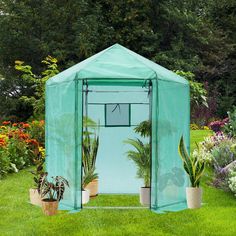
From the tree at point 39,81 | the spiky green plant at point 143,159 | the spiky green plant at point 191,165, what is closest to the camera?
the spiky green plant at point 191,165

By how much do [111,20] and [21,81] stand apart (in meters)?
4.14

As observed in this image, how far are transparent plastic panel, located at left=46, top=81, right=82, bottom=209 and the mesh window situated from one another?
128cm

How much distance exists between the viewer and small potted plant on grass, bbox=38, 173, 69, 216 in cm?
701

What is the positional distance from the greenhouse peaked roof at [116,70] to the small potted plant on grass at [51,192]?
1317mm

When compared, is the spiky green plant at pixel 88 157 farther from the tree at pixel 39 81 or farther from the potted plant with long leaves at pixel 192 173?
the tree at pixel 39 81

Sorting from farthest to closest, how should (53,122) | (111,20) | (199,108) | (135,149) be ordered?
1. (111,20)
2. (199,108)
3. (135,149)
4. (53,122)

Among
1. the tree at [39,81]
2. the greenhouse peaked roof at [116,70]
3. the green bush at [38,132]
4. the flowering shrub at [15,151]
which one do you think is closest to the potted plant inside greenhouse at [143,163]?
the greenhouse peaked roof at [116,70]

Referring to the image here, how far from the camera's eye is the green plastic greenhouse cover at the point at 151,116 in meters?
7.08

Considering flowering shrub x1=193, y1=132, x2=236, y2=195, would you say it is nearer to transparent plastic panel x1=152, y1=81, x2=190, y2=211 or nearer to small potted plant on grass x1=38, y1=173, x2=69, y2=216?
transparent plastic panel x1=152, y1=81, x2=190, y2=211

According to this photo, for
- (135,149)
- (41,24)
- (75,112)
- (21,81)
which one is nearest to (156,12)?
(41,24)

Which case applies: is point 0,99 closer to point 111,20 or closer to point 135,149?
point 111,20

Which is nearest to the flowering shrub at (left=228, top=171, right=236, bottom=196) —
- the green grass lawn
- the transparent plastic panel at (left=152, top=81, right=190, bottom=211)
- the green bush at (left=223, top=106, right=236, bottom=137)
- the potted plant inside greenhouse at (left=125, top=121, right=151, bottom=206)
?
the green grass lawn

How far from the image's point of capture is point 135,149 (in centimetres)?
876

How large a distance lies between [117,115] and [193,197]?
205 cm
